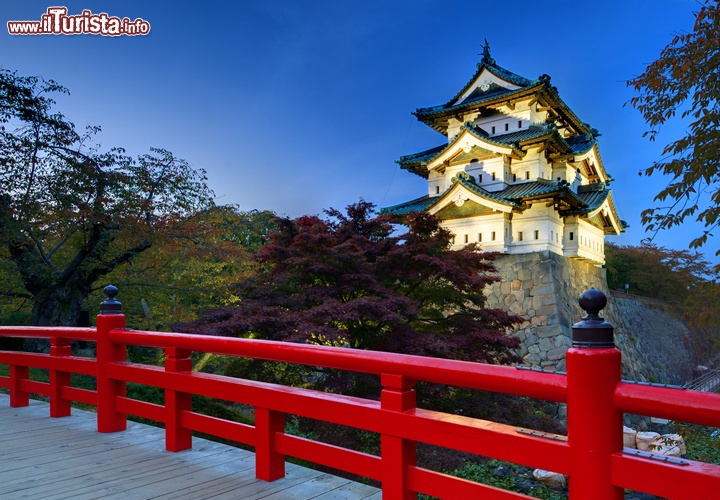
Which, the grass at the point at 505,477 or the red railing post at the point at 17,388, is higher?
the red railing post at the point at 17,388

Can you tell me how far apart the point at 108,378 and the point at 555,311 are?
15851 millimetres

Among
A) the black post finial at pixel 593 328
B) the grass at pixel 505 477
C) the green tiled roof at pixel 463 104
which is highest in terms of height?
the green tiled roof at pixel 463 104

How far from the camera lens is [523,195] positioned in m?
18.2

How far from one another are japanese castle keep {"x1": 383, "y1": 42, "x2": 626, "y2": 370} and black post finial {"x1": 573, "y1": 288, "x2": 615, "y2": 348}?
52.3 ft

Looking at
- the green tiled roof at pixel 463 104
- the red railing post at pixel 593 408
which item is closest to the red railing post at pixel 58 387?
the red railing post at pixel 593 408

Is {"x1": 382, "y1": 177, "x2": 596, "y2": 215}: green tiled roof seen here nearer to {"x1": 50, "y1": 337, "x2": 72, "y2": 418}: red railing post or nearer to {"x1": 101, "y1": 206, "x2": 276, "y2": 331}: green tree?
{"x1": 101, "y1": 206, "x2": 276, "y2": 331}: green tree

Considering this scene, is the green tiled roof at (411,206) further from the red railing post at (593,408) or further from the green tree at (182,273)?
the red railing post at (593,408)

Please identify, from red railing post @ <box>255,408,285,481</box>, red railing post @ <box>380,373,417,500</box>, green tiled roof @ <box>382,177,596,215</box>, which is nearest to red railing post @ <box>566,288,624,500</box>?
red railing post @ <box>380,373,417,500</box>

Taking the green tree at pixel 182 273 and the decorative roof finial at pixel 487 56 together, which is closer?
the green tree at pixel 182 273

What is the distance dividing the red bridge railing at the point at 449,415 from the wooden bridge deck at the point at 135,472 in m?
0.18

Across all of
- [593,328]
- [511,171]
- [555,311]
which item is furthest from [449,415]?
[511,171]

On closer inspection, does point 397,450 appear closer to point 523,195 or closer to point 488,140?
point 523,195

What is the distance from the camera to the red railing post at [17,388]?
5180mm

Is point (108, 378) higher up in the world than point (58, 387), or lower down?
higher up
